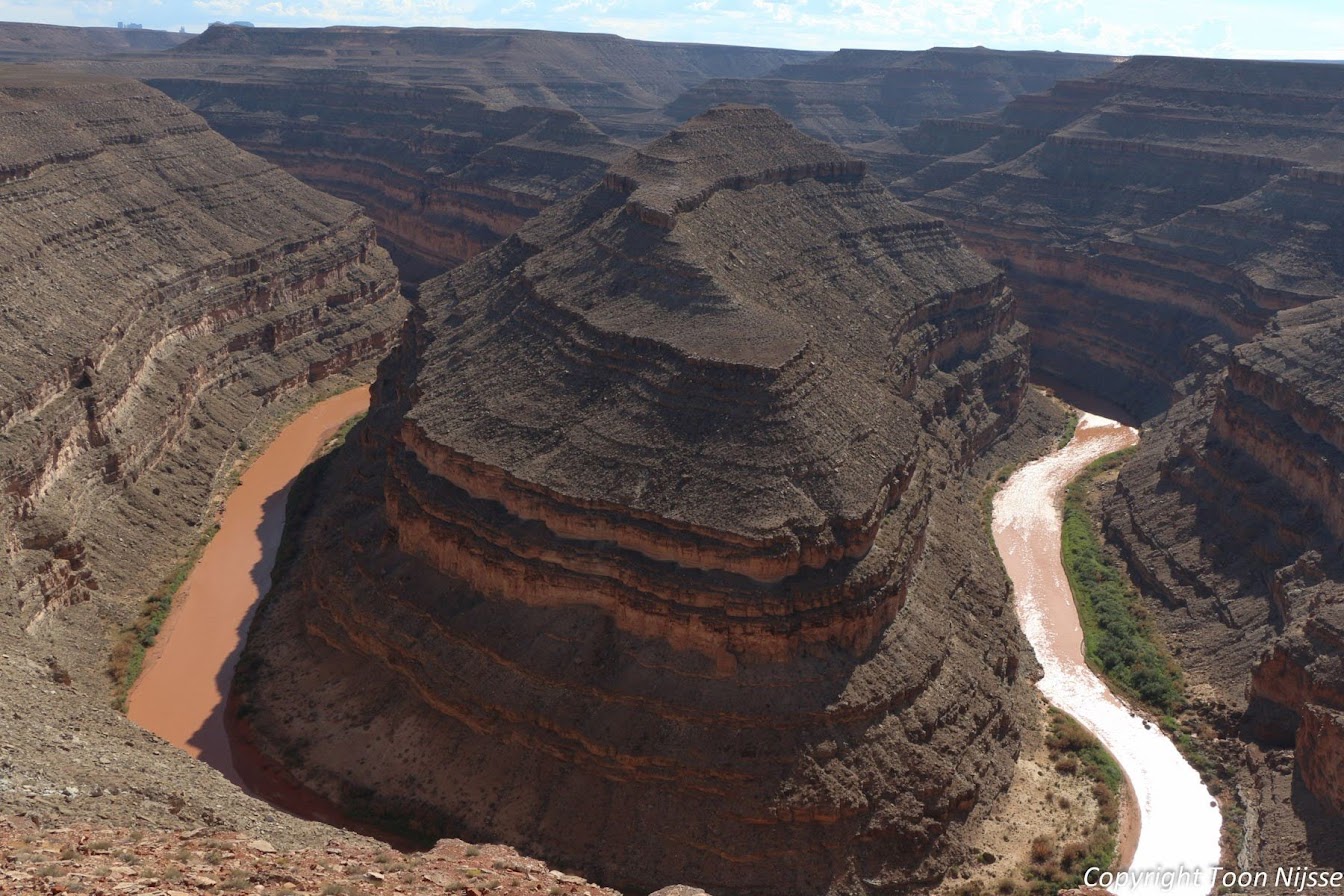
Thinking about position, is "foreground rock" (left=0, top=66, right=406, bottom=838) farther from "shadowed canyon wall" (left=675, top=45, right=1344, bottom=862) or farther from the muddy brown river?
"shadowed canyon wall" (left=675, top=45, right=1344, bottom=862)

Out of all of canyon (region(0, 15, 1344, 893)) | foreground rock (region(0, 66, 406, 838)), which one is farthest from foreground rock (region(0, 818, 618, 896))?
canyon (region(0, 15, 1344, 893))

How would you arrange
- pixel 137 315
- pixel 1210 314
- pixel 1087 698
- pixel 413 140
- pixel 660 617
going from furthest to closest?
pixel 413 140 < pixel 1210 314 < pixel 137 315 < pixel 1087 698 < pixel 660 617

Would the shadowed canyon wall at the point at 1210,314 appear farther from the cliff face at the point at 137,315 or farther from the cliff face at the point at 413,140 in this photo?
the cliff face at the point at 137,315

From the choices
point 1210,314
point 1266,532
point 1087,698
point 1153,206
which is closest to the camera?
point 1087,698

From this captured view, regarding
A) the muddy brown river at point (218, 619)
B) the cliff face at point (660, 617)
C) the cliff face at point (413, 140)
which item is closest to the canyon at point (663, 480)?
the cliff face at point (660, 617)

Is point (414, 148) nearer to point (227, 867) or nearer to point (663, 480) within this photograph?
point (663, 480)

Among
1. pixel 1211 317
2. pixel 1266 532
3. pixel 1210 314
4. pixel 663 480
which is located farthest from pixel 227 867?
pixel 1210 314
